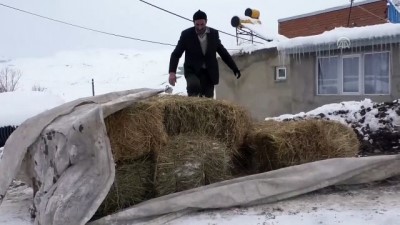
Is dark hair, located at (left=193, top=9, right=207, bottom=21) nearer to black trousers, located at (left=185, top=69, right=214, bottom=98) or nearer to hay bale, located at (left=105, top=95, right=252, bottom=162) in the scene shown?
black trousers, located at (left=185, top=69, right=214, bottom=98)

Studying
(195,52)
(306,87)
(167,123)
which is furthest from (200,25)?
(306,87)

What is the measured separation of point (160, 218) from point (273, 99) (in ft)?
33.8

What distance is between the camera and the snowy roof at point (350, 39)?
980 cm

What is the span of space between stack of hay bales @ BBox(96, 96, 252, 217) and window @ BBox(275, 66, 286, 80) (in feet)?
29.8

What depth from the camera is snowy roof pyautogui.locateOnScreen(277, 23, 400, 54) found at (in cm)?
980

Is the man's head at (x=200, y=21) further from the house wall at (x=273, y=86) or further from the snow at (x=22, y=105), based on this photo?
the house wall at (x=273, y=86)

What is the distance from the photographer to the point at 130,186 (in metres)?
3.61

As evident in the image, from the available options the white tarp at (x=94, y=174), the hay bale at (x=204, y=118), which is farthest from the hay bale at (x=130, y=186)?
the hay bale at (x=204, y=118)

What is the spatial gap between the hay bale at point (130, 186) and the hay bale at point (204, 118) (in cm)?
40

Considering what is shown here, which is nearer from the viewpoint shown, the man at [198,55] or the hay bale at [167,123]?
the hay bale at [167,123]

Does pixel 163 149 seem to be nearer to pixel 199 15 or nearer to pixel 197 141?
pixel 197 141

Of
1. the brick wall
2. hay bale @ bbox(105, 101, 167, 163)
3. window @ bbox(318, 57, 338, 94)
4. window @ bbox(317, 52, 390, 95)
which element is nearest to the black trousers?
hay bale @ bbox(105, 101, 167, 163)

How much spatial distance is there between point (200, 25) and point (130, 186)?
2.31 meters

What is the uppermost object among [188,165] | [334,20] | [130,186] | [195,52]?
[334,20]
